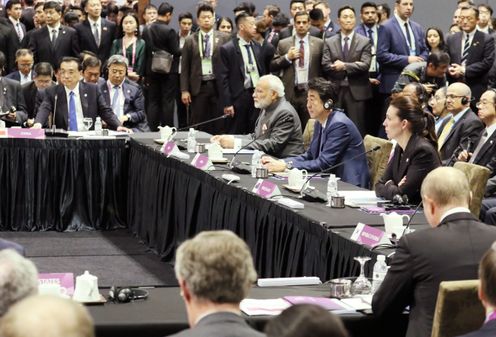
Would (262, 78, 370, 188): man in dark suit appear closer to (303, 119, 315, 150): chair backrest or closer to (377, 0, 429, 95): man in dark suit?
(303, 119, 315, 150): chair backrest

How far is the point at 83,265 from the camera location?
7938 mm

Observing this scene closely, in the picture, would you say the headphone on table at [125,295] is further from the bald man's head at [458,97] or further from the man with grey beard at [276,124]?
the bald man's head at [458,97]

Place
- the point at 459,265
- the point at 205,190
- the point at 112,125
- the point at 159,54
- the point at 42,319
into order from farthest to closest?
1. the point at 159,54
2. the point at 112,125
3. the point at 205,190
4. the point at 459,265
5. the point at 42,319

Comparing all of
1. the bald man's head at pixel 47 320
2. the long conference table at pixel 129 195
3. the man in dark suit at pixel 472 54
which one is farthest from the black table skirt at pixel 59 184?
the bald man's head at pixel 47 320

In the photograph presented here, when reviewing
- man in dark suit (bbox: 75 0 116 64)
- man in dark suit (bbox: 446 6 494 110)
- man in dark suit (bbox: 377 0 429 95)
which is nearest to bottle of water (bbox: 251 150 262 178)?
man in dark suit (bbox: 446 6 494 110)

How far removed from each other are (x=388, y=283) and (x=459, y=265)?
26cm

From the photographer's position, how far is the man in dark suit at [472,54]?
11328mm

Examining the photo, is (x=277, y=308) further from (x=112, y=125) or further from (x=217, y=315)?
(x=112, y=125)

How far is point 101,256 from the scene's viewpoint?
27.2 feet

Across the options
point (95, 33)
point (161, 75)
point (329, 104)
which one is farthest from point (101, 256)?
point (161, 75)

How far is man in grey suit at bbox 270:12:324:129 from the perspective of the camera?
11.5 meters

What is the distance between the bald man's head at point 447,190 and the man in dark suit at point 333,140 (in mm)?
3508

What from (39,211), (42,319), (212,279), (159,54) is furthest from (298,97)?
(42,319)

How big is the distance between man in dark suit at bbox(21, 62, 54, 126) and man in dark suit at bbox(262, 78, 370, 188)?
11.1 ft
